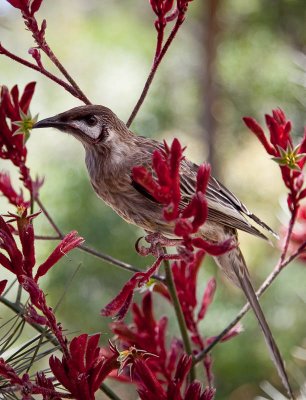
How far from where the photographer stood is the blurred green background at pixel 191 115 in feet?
7.33

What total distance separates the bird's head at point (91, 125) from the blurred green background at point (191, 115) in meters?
0.76

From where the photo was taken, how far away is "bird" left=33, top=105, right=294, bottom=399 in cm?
125

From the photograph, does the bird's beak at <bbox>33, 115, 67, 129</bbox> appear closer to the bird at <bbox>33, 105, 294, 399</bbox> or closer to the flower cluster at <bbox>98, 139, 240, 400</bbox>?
the bird at <bbox>33, 105, 294, 399</bbox>

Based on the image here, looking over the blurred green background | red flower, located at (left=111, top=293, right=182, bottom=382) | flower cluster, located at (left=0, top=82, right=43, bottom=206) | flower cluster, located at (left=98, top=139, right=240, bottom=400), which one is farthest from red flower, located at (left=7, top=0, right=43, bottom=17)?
the blurred green background

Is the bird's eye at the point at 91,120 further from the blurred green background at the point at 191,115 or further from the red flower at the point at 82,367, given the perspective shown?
the blurred green background at the point at 191,115

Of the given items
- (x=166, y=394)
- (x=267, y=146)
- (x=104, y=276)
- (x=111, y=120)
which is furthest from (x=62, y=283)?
(x=166, y=394)

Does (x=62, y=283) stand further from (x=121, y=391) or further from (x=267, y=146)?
(x=267, y=146)

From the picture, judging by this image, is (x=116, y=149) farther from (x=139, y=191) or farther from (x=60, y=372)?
(x=60, y=372)

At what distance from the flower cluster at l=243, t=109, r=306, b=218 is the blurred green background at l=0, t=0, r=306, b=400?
89cm

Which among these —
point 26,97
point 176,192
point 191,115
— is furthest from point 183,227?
point 191,115

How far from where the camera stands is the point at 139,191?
1.28 metres

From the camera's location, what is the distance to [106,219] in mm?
2344

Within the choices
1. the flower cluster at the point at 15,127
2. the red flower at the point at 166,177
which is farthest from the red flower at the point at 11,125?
the red flower at the point at 166,177

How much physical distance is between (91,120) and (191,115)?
188 cm
